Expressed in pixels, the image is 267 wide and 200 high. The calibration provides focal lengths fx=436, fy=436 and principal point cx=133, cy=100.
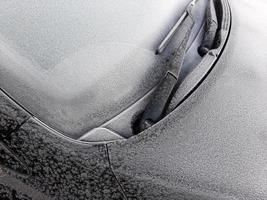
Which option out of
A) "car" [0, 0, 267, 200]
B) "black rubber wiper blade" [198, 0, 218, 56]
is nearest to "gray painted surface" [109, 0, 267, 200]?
"car" [0, 0, 267, 200]

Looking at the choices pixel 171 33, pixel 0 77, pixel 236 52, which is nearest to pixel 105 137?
pixel 0 77

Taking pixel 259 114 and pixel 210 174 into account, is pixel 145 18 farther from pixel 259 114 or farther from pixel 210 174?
pixel 210 174

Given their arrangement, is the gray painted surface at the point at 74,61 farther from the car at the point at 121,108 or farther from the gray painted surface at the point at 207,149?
the gray painted surface at the point at 207,149

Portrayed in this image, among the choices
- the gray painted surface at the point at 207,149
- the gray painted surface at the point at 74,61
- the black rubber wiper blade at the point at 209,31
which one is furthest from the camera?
the black rubber wiper blade at the point at 209,31

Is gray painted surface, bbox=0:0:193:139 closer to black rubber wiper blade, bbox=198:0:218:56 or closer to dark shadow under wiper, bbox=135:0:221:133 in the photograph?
dark shadow under wiper, bbox=135:0:221:133

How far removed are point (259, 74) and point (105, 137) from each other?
0.81m

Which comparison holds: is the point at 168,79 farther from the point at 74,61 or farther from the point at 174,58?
the point at 74,61

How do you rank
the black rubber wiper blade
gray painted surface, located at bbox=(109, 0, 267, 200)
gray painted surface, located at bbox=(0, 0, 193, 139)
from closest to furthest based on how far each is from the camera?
1. gray painted surface, located at bbox=(109, 0, 267, 200)
2. gray painted surface, located at bbox=(0, 0, 193, 139)
3. the black rubber wiper blade

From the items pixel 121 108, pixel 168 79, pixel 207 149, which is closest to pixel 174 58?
pixel 168 79

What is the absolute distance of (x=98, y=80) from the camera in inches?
64.9

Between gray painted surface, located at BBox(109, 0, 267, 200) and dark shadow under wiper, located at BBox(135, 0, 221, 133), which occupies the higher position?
dark shadow under wiper, located at BBox(135, 0, 221, 133)

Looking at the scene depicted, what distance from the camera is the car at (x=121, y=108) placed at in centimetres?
144

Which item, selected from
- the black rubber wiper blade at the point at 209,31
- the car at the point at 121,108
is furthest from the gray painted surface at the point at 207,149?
the black rubber wiper blade at the point at 209,31

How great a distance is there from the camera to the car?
→ 1.44m
